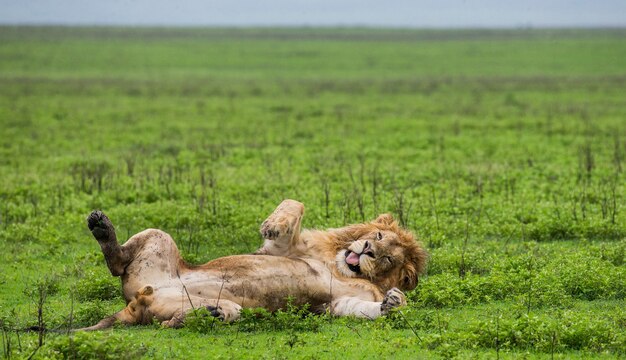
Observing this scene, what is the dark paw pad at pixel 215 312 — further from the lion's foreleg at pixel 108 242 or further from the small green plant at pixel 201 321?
the lion's foreleg at pixel 108 242

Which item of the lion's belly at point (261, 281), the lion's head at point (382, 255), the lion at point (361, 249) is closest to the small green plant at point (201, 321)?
the lion's belly at point (261, 281)

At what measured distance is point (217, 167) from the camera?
62.2 ft

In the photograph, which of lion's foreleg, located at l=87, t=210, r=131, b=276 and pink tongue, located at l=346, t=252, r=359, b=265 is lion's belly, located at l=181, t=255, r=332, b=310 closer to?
pink tongue, located at l=346, t=252, r=359, b=265

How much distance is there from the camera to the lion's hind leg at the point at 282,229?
862 cm

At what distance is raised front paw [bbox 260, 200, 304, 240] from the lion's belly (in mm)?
259

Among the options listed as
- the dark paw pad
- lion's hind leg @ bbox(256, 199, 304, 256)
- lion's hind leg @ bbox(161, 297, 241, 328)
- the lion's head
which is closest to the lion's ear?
the lion's head

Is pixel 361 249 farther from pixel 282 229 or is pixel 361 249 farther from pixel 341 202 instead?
pixel 341 202

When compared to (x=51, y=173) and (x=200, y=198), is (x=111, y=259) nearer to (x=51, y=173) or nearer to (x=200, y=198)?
(x=200, y=198)

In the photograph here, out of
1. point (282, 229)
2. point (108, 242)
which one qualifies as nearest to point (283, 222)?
point (282, 229)

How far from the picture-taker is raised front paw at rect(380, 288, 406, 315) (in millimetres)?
8234

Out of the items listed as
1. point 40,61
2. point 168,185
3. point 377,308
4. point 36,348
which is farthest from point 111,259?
point 40,61

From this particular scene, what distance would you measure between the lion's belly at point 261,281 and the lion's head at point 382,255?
334 mm

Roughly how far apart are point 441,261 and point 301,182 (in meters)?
5.94

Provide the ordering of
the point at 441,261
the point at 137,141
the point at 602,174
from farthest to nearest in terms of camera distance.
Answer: the point at 137,141, the point at 602,174, the point at 441,261
